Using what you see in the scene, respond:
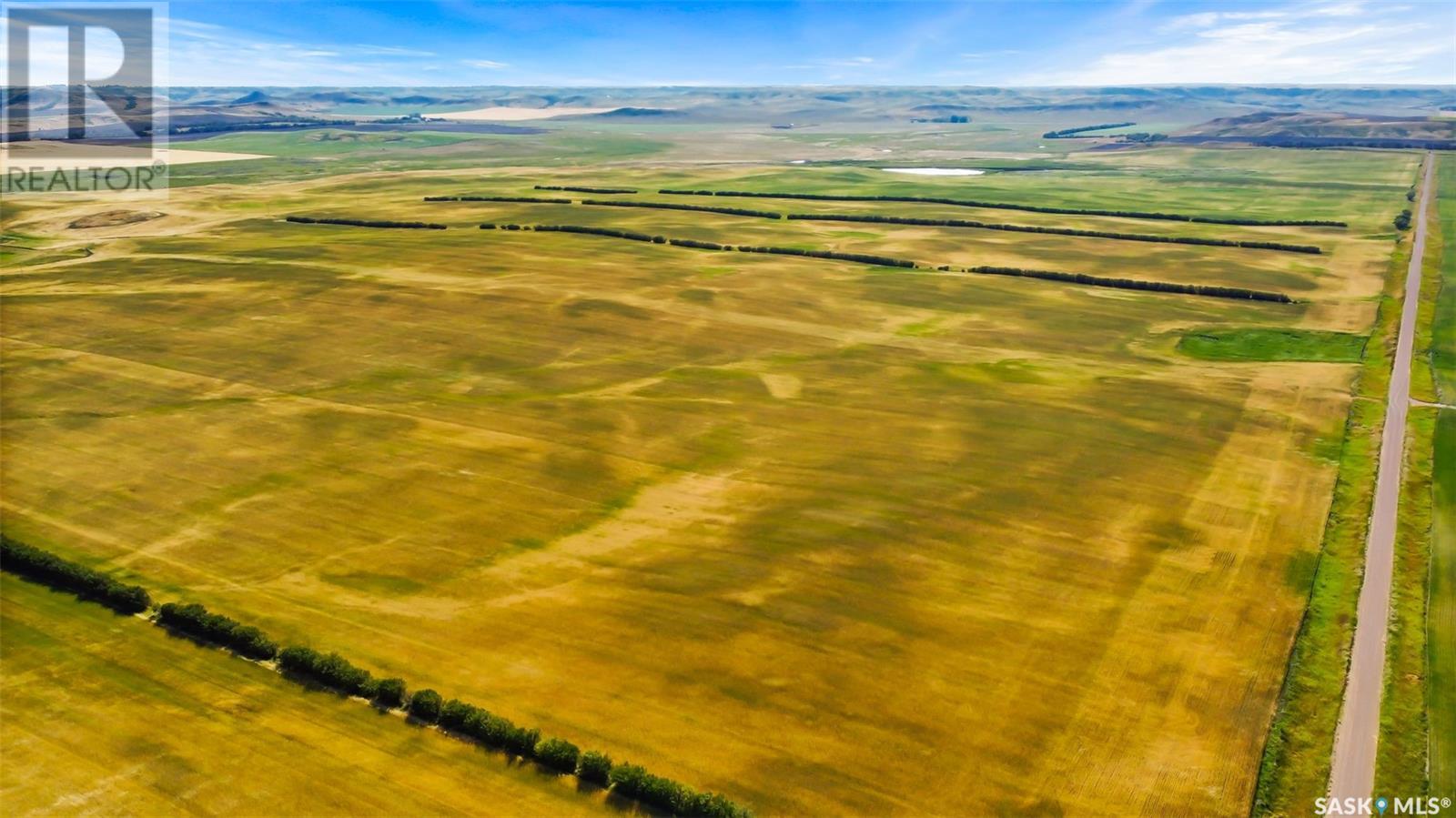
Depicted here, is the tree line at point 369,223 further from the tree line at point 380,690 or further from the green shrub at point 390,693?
the green shrub at point 390,693

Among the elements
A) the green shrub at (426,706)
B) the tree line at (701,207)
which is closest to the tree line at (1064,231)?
the tree line at (701,207)

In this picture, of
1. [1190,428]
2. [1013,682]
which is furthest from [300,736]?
[1190,428]

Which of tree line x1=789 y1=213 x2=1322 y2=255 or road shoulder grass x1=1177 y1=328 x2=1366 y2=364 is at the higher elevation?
tree line x1=789 y1=213 x2=1322 y2=255

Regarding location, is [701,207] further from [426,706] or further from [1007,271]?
[426,706]

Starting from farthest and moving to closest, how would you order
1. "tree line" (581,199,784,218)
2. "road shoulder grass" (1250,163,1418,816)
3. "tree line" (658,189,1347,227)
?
"tree line" (581,199,784,218) < "tree line" (658,189,1347,227) < "road shoulder grass" (1250,163,1418,816)

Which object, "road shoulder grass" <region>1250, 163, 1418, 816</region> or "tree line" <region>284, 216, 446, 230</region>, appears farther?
"tree line" <region>284, 216, 446, 230</region>

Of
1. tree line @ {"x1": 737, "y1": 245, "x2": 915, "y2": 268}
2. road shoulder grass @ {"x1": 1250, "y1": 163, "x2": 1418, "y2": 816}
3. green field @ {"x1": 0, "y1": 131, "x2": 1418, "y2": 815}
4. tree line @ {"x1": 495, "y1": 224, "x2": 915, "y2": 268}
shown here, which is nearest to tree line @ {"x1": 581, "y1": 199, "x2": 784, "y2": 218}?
tree line @ {"x1": 495, "y1": 224, "x2": 915, "y2": 268}

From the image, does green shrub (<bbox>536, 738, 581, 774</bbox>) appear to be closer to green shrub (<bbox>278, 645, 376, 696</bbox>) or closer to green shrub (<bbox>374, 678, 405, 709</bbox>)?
green shrub (<bbox>374, 678, 405, 709</bbox>)

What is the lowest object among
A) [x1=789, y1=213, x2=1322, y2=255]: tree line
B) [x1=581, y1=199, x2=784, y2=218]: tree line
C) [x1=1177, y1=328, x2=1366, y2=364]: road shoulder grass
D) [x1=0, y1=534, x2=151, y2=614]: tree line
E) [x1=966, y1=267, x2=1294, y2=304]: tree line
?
[x1=0, y1=534, x2=151, y2=614]: tree line

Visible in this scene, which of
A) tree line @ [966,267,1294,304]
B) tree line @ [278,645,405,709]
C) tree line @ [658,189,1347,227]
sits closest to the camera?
tree line @ [278,645,405,709]
